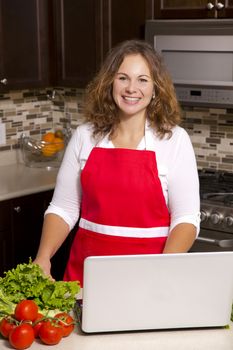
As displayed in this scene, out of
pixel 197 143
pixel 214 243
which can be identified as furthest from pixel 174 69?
pixel 214 243

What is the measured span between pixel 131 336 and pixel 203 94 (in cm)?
180

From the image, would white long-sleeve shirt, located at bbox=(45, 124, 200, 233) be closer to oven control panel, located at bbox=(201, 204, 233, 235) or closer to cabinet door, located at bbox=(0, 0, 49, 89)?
oven control panel, located at bbox=(201, 204, 233, 235)

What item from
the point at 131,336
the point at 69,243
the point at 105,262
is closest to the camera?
the point at 105,262

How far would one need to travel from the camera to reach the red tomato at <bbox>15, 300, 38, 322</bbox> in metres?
1.72

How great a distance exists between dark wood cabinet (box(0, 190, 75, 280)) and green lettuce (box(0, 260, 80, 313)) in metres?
1.54

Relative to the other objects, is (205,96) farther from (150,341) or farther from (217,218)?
(150,341)

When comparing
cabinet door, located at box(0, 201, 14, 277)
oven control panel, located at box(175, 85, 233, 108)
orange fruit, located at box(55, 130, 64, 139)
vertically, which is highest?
oven control panel, located at box(175, 85, 233, 108)

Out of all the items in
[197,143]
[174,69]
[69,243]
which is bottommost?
[69,243]

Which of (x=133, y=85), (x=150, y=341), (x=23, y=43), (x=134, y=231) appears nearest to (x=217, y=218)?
(x=134, y=231)

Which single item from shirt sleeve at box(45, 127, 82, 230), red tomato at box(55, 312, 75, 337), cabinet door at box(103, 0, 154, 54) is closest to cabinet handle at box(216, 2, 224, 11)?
cabinet door at box(103, 0, 154, 54)

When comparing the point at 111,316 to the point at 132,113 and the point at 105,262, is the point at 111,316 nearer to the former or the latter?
the point at 105,262

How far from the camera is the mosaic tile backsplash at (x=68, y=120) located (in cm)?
374

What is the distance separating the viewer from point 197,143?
3828 millimetres

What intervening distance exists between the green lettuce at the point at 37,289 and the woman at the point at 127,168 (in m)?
0.41
